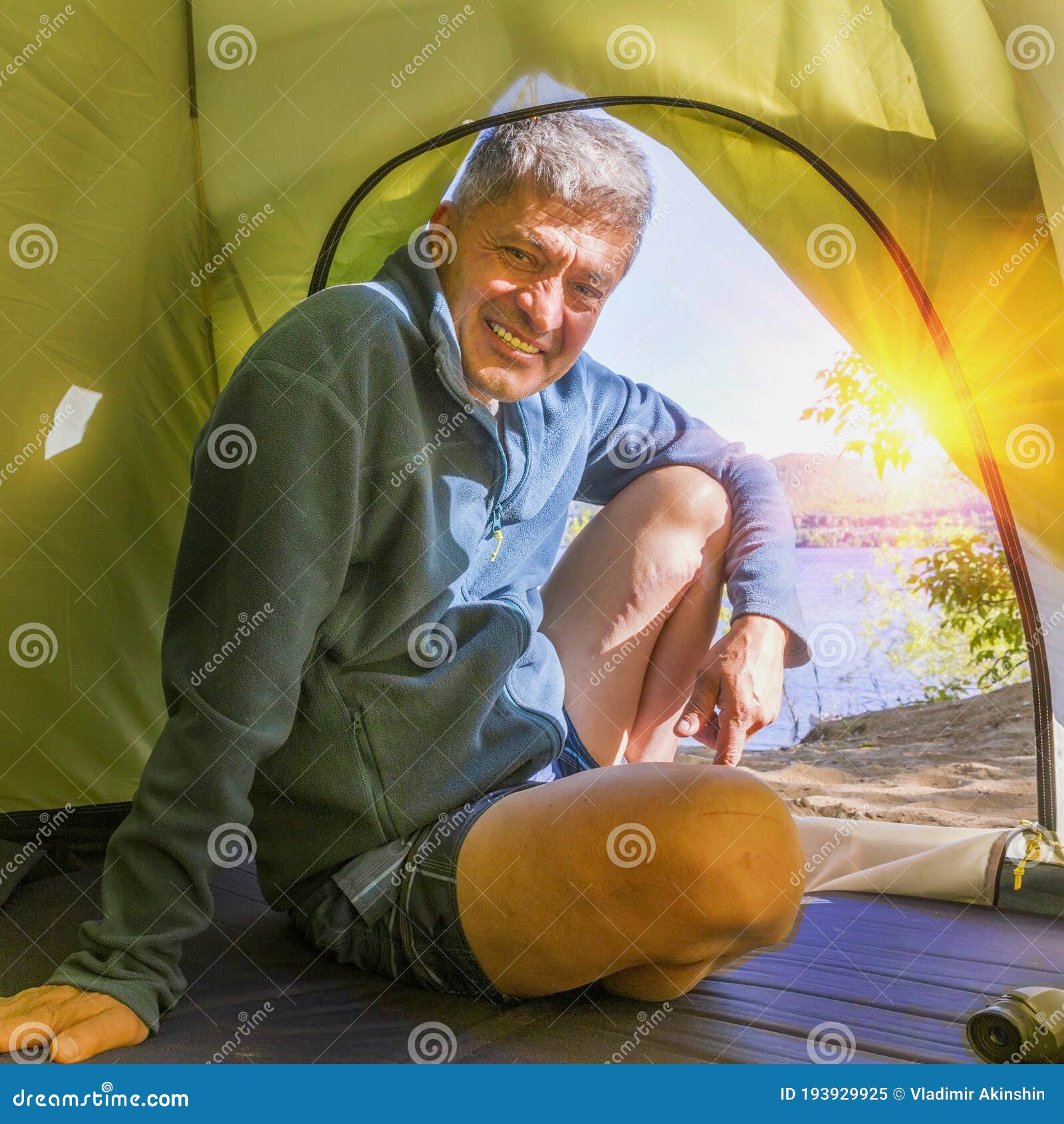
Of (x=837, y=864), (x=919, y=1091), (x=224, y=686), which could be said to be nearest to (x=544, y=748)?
(x=224, y=686)

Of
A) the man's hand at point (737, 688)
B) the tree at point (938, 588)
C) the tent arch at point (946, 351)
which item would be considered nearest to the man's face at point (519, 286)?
the tent arch at point (946, 351)

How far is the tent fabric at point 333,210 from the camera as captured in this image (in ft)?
3.94

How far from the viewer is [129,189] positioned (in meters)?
1.45

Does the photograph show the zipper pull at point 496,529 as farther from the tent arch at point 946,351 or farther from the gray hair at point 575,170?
the tent arch at point 946,351

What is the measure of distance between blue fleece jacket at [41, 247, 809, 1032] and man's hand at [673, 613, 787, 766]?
0.12 ft

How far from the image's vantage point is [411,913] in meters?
0.98

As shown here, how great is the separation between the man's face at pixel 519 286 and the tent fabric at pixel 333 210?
0.89 feet

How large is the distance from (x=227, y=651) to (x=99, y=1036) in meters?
0.32

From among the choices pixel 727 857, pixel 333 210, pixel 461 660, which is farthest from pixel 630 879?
pixel 333 210

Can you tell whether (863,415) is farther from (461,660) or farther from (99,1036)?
(99,1036)

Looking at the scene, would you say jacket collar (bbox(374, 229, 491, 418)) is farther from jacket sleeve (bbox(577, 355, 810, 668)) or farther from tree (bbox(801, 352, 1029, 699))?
tree (bbox(801, 352, 1029, 699))

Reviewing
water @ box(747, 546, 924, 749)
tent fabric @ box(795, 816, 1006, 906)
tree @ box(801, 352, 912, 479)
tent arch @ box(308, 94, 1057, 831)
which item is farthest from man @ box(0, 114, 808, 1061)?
water @ box(747, 546, 924, 749)

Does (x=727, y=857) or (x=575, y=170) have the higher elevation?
(x=575, y=170)

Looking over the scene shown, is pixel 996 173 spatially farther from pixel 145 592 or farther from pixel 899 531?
pixel 899 531
